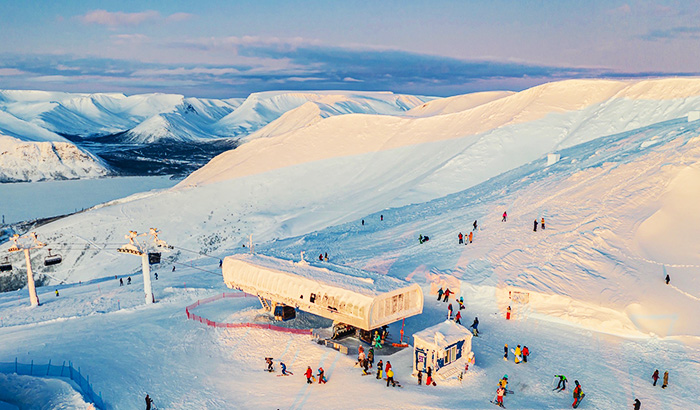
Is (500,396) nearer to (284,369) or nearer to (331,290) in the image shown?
(284,369)

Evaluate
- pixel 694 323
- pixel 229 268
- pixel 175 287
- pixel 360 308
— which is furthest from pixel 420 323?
pixel 175 287

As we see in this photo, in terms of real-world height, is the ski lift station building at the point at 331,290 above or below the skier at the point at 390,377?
above

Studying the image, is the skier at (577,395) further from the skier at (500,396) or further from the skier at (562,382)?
the skier at (500,396)

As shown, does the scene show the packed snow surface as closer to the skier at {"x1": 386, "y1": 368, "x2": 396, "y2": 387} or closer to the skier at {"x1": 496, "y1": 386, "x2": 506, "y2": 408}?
A: the skier at {"x1": 386, "y1": 368, "x2": 396, "y2": 387}

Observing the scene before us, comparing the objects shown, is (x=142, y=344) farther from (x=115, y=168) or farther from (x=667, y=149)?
(x=115, y=168)

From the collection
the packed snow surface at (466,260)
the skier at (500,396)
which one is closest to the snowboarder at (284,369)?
the packed snow surface at (466,260)

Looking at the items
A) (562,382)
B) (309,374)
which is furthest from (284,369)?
(562,382)
